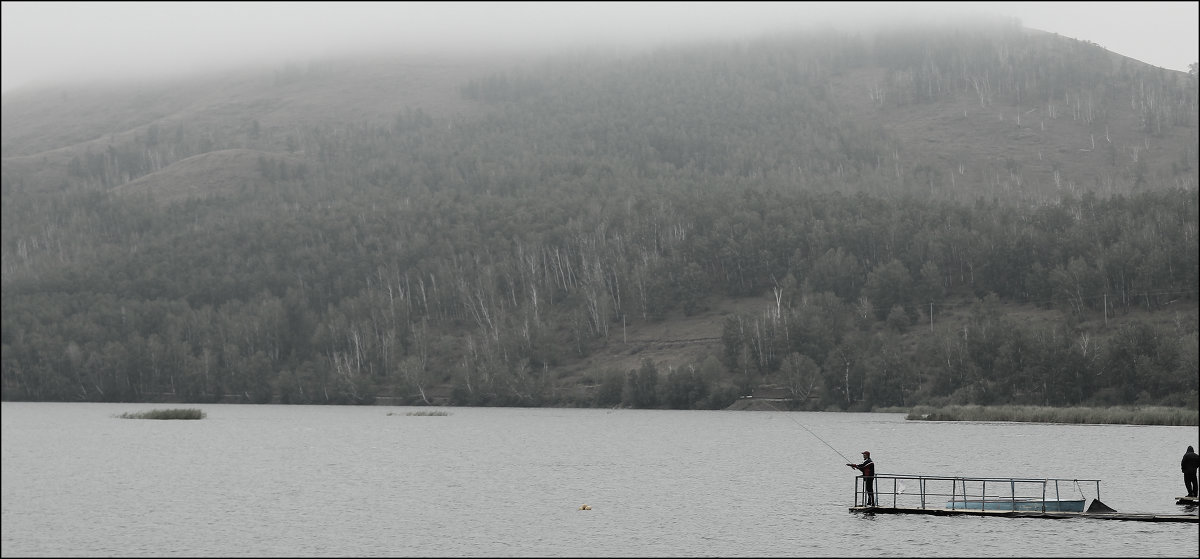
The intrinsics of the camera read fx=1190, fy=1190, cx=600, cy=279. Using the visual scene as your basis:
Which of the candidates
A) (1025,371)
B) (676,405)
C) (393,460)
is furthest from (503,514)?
(676,405)

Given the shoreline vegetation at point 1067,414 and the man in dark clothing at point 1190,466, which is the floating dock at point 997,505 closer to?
the man in dark clothing at point 1190,466

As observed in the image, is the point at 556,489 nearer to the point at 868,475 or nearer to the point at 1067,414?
the point at 868,475

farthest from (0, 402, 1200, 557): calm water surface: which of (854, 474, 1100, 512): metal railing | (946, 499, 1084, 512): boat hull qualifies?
(854, 474, 1100, 512): metal railing

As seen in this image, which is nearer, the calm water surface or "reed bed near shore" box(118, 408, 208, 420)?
the calm water surface

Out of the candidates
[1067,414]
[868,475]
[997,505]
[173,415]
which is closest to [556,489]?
[868,475]

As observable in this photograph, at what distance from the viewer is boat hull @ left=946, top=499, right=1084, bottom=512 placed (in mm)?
63656

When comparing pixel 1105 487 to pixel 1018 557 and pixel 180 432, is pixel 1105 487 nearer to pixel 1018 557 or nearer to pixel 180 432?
pixel 1018 557

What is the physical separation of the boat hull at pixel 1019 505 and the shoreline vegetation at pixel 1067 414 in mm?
85782

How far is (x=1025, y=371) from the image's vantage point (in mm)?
161250

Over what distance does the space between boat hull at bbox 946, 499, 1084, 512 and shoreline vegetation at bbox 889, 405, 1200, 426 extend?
85.8 meters

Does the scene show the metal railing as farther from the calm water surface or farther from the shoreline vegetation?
the shoreline vegetation

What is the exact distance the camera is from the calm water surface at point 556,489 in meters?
59.2

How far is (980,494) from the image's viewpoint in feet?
244

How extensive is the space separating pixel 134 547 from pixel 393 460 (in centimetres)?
4940
